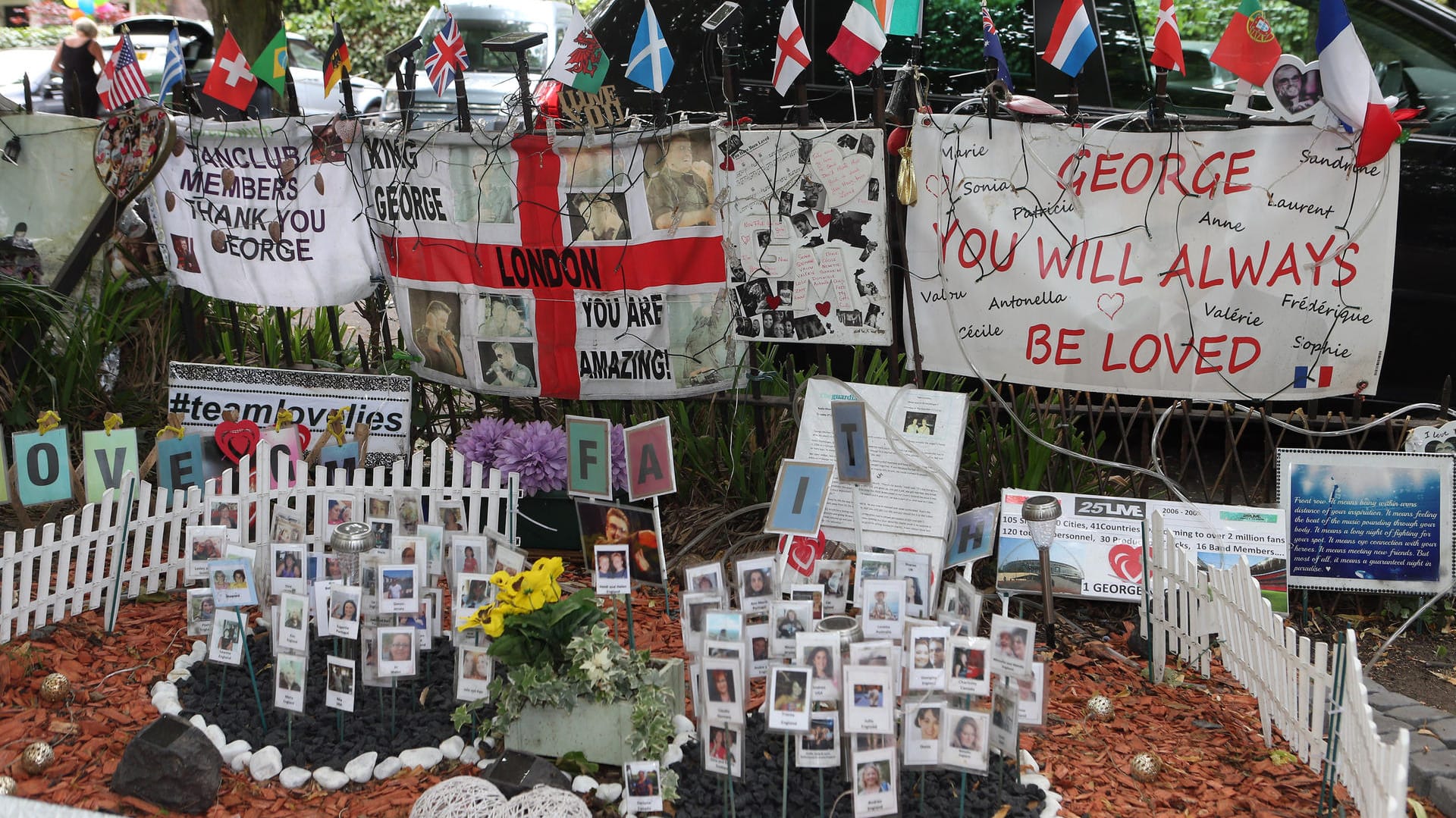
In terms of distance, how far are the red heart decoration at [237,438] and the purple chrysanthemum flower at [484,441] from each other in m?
0.80

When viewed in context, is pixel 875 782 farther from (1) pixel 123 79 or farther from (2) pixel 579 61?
(1) pixel 123 79

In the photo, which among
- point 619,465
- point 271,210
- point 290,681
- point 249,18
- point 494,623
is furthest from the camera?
point 249,18

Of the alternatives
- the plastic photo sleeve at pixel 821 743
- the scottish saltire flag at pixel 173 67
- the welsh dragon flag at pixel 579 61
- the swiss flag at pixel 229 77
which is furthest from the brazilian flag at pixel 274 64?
the plastic photo sleeve at pixel 821 743

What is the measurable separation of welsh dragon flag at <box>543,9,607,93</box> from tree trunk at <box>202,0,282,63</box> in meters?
3.11

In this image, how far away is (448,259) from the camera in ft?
15.6

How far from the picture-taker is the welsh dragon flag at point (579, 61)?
416cm

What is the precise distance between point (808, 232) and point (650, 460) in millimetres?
980

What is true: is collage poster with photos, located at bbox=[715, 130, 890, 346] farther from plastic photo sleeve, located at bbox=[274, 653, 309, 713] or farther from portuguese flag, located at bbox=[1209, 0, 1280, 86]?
plastic photo sleeve, located at bbox=[274, 653, 309, 713]

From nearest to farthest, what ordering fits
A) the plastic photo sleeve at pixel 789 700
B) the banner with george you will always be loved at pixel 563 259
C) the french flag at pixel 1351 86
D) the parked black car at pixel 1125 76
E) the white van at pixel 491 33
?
the plastic photo sleeve at pixel 789 700
the french flag at pixel 1351 86
the banner with george you will always be loved at pixel 563 259
the parked black car at pixel 1125 76
the white van at pixel 491 33

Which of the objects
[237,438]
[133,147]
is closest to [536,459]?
[237,438]

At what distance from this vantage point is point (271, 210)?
5059 millimetres

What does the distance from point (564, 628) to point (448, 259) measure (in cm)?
199

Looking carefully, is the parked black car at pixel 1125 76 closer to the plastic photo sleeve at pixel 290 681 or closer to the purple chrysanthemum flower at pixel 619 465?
the purple chrysanthemum flower at pixel 619 465

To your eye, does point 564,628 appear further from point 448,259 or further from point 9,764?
point 448,259
